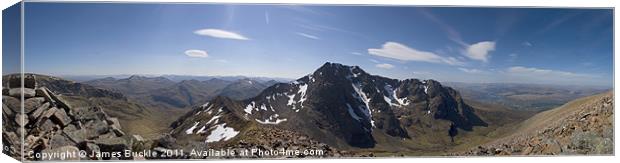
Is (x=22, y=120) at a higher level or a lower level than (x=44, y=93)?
lower

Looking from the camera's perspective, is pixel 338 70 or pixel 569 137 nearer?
pixel 338 70

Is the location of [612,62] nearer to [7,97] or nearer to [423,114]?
[423,114]

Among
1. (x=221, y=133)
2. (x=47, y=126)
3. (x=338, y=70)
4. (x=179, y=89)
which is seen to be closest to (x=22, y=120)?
(x=47, y=126)

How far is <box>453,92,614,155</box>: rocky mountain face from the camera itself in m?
21.0

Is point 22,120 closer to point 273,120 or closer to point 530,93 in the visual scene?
point 273,120

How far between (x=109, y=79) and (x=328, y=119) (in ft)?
16.4

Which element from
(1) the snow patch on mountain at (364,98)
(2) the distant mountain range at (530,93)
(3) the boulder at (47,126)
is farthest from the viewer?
(2) the distant mountain range at (530,93)

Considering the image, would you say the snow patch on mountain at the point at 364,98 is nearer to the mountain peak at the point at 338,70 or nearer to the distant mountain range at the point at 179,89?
the mountain peak at the point at 338,70

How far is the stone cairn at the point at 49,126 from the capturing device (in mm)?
18547

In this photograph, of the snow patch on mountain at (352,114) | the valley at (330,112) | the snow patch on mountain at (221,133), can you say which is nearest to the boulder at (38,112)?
the valley at (330,112)

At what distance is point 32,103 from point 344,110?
22.9 ft

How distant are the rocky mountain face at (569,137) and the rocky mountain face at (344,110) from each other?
857mm

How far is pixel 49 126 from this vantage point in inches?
739

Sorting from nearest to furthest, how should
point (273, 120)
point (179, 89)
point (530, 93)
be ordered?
point (179, 89)
point (273, 120)
point (530, 93)
